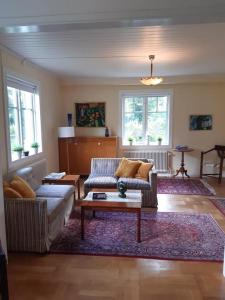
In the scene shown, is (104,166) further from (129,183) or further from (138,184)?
(138,184)

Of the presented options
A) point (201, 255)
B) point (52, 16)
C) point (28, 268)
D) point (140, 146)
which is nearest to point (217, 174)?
point (140, 146)

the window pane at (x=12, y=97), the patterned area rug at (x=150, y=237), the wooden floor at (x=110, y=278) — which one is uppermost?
the window pane at (x=12, y=97)

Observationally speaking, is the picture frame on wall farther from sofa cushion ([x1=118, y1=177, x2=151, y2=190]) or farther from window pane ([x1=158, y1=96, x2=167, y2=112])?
sofa cushion ([x1=118, y1=177, x2=151, y2=190])

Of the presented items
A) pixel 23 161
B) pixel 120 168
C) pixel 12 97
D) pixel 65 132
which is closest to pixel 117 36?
pixel 12 97

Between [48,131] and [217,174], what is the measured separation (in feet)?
14.6

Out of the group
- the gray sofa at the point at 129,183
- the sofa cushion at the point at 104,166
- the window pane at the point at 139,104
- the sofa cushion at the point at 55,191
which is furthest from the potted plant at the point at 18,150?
the window pane at the point at 139,104

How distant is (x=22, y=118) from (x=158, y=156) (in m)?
3.59

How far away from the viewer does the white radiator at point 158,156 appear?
6363mm

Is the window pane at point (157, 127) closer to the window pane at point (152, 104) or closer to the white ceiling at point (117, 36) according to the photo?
the window pane at point (152, 104)

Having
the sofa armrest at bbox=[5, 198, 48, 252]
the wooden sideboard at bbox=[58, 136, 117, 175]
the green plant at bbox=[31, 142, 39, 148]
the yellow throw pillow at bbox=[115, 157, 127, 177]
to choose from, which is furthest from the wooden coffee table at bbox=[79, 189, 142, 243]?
→ the wooden sideboard at bbox=[58, 136, 117, 175]

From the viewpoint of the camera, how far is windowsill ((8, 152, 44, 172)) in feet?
12.3

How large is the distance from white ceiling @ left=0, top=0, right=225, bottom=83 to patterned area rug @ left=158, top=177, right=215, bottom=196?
2619 millimetres

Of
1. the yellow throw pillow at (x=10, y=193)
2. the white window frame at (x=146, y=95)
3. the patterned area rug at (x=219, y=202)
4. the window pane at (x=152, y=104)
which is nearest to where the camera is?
the yellow throw pillow at (x=10, y=193)

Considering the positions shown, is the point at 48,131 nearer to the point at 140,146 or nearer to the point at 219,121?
the point at 140,146
